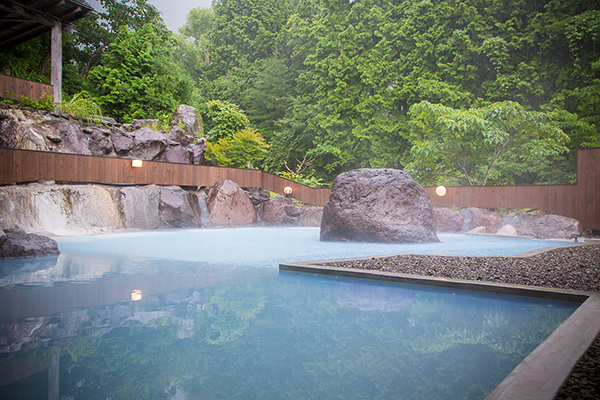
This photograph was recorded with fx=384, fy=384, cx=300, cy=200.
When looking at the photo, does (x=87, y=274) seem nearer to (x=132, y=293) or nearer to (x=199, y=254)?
(x=132, y=293)

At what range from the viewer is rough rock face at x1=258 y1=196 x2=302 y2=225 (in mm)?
16138

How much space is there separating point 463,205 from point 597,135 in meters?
6.83

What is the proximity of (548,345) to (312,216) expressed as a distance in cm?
1412

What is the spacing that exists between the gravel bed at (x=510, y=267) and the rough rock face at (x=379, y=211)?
3.23 metres

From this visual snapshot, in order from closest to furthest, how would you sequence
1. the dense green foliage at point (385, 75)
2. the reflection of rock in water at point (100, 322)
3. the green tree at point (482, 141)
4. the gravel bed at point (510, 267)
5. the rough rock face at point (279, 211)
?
the reflection of rock in water at point (100, 322), the gravel bed at point (510, 267), the green tree at point (482, 141), the rough rock face at point (279, 211), the dense green foliage at point (385, 75)

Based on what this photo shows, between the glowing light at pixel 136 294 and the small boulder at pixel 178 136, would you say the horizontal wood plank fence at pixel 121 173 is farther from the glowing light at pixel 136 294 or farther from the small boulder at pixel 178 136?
the glowing light at pixel 136 294

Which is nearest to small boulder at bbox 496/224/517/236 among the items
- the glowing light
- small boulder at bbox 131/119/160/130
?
the glowing light

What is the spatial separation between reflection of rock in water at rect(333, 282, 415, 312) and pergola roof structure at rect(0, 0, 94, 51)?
14.5 metres

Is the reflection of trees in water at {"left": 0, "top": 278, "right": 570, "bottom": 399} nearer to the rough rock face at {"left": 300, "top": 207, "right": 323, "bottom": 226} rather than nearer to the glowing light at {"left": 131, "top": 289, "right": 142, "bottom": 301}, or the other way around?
the glowing light at {"left": 131, "top": 289, "right": 142, "bottom": 301}

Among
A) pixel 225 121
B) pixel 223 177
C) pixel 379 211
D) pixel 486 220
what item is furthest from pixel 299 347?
pixel 225 121

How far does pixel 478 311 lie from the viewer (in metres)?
3.15

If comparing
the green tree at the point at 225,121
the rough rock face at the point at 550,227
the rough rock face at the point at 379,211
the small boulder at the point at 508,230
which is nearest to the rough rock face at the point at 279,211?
the green tree at the point at 225,121

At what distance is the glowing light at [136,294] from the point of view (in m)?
3.54

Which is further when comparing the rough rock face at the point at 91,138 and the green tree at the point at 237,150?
the green tree at the point at 237,150
